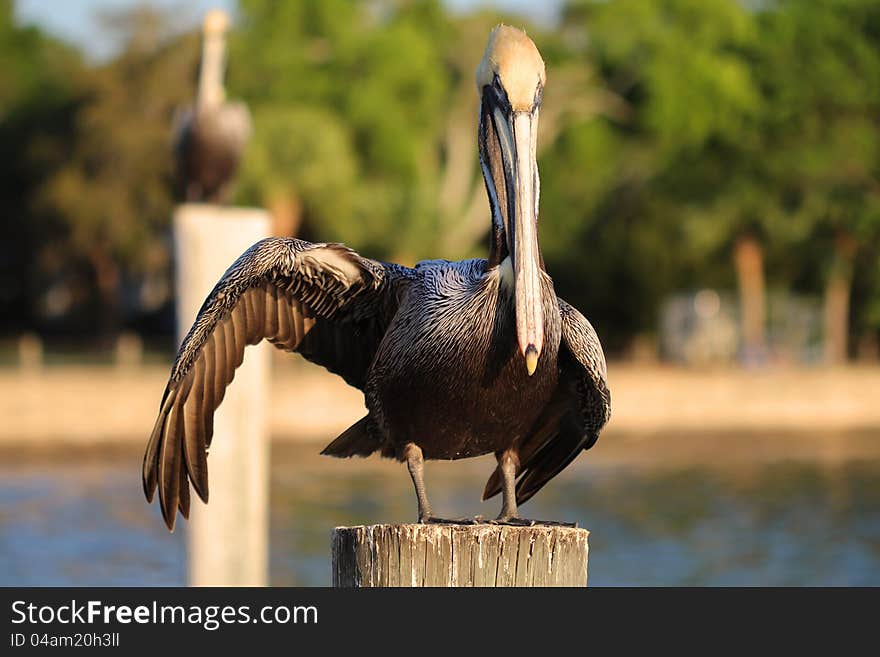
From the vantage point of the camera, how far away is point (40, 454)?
23.4 meters

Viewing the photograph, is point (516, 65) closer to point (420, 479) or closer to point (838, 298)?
point (420, 479)

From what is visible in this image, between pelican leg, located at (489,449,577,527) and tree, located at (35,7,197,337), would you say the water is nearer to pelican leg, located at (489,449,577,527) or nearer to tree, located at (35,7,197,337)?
pelican leg, located at (489,449,577,527)

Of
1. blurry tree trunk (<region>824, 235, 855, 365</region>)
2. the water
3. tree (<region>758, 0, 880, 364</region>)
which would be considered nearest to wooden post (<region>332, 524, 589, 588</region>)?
the water

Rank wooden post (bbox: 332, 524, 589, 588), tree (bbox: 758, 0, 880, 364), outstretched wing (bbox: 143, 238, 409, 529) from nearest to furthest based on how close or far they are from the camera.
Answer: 1. wooden post (bbox: 332, 524, 589, 588)
2. outstretched wing (bbox: 143, 238, 409, 529)
3. tree (bbox: 758, 0, 880, 364)

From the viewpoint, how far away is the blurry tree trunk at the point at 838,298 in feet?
113

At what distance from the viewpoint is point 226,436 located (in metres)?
7.25

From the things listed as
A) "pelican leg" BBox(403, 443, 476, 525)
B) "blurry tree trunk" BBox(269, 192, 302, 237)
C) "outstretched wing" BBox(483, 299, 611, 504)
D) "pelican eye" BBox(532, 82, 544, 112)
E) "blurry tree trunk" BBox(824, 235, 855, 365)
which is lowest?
"pelican leg" BBox(403, 443, 476, 525)

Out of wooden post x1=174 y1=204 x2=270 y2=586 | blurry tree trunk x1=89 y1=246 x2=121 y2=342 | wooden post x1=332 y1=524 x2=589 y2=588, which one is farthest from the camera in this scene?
blurry tree trunk x1=89 y1=246 x2=121 y2=342

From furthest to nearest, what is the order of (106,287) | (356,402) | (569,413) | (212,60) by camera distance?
(106,287) → (356,402) → (212,60) → (569,413)

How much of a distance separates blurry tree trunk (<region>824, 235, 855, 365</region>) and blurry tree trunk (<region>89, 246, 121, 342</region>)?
1733 centimetres

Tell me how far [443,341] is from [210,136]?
301 inches

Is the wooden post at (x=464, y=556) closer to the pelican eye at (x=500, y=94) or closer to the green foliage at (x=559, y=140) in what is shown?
the pelican eye at (x=500, y=94)

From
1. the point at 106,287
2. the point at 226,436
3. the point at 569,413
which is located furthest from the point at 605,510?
the point at 106,287

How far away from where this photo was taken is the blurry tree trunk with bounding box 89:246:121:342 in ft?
133
